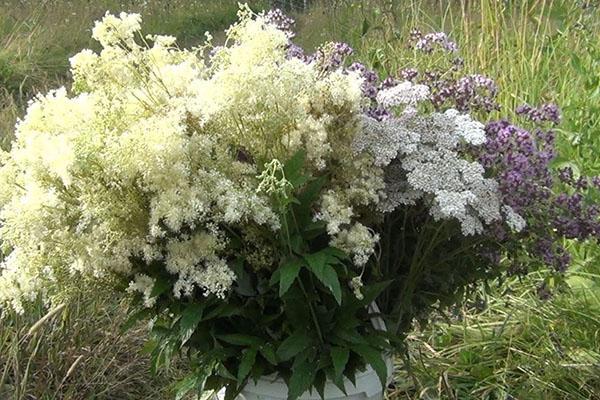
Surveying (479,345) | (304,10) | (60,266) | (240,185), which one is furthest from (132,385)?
(304,10)

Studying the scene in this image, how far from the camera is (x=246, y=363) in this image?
153cm

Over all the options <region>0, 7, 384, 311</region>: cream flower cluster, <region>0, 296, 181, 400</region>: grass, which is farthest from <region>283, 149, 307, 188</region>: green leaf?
<region>0, 296, 181, 400</region>: grass

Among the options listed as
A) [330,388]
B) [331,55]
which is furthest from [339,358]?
[331,55]

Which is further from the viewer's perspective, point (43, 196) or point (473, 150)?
point (473, 150)

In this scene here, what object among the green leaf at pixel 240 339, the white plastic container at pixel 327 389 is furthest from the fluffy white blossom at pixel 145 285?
the white plastic container at pixel 327 389

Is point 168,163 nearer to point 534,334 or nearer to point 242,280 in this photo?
point 242,280

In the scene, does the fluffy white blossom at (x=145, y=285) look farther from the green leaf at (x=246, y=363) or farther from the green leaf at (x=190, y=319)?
the green leaf at (x=246, y=363)

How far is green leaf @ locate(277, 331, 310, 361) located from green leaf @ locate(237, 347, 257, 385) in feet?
0.15

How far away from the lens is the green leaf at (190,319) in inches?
58.6

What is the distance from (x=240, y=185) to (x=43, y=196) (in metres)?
A: 0.32

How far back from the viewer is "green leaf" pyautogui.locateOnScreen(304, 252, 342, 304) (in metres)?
1.41

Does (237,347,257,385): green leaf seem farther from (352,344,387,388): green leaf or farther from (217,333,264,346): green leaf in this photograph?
(352,344,387,388): green leaf

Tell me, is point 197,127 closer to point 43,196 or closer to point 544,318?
point 43,196

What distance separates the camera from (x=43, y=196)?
1466mm
